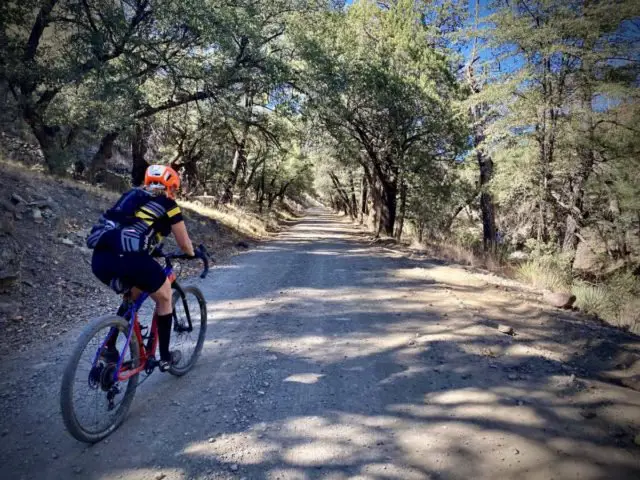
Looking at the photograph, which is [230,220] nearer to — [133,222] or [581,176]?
[581,176]

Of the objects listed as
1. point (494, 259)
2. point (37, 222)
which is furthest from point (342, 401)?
point (494, 259)

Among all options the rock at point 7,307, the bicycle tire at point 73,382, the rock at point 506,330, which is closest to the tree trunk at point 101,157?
the rock at point 7,307

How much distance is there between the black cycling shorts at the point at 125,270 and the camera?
2.94 metres

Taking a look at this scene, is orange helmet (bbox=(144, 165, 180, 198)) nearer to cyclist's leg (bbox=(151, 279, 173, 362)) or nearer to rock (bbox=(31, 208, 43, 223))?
cyclist's leg (bbox=(151, 279, 173, 362))

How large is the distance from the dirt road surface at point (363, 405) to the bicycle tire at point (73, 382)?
0.32 ft

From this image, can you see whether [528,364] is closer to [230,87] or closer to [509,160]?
[509,160]

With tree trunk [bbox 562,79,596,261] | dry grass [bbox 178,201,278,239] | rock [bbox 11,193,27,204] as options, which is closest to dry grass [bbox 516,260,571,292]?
tree trunk [bbox 562,79,596,261]

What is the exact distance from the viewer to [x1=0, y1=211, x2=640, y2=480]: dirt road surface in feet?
8.47

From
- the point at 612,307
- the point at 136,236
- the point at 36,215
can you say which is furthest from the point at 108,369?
the point at 612,307

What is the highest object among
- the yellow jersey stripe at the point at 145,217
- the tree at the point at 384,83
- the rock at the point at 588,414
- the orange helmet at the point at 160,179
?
the tree at the point at 384,83

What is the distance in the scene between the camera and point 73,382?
2.56m

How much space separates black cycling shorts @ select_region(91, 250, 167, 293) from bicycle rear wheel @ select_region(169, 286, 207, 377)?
0.75 meters

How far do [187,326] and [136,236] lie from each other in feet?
5.03

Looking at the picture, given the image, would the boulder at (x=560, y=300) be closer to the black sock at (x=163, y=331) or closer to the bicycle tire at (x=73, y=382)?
the black sock at (x=163, y=331)
